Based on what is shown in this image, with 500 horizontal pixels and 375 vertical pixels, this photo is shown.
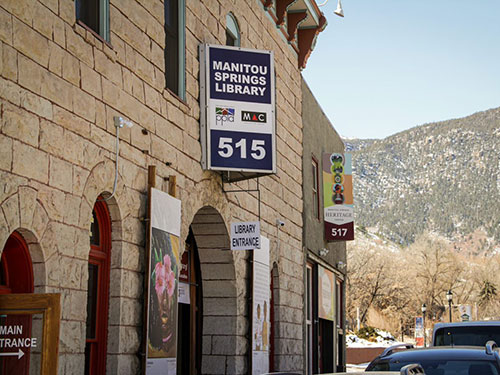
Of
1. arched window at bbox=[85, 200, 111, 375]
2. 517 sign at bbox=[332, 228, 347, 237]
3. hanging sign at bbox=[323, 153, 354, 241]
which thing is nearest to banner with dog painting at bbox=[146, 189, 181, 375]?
arched window at bbox=[85, 200, 111, 375]

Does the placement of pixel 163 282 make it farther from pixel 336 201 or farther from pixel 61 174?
pixel 336 201

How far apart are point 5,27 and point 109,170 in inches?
100

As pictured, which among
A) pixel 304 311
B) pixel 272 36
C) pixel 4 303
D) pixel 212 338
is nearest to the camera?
pixel 4 303

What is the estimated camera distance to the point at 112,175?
9.98m

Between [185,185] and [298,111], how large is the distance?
8.14 metres

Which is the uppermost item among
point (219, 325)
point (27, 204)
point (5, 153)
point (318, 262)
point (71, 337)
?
point (318, 262)

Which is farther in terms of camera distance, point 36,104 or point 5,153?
point 36,104

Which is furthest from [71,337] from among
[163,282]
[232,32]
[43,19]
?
[232,32]

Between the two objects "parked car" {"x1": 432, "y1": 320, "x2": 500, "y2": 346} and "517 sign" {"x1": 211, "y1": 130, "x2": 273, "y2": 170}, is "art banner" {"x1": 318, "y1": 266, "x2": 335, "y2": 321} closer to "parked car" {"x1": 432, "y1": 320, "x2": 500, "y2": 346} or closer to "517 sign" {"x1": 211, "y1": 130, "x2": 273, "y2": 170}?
"parked car" {"x1": 432, "y1": 320, "x2": 500, "y2": 346}

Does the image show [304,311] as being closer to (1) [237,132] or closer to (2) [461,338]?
(2) [461,338]

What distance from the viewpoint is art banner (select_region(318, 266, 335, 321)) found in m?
22.0

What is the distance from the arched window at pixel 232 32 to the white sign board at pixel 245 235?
3.73 meters

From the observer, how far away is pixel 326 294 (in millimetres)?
23047

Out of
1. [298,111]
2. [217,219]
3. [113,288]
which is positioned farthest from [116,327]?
[298,111]
